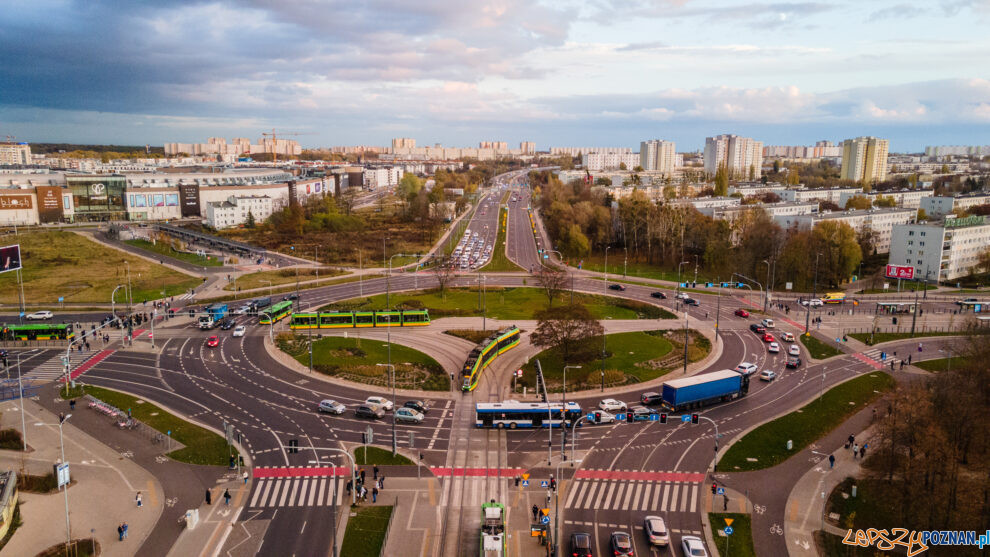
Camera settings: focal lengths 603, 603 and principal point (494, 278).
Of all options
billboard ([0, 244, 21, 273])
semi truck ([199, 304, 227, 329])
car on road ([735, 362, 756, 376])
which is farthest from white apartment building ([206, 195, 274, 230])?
car on road ([735, 362, 756, 376])

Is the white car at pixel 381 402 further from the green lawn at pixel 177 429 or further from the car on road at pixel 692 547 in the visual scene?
the car on road at pixel 692 547

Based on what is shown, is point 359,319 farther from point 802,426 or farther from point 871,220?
point 871,220

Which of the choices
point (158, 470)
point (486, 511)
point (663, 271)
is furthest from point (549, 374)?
point (663, 271)

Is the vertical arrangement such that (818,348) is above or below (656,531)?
above

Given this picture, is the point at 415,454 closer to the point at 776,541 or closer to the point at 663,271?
the point at 776,541

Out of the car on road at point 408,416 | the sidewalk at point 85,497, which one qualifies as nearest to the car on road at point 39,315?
the sidewalk at point 85,497

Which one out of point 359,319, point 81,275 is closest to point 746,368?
point 359,319
